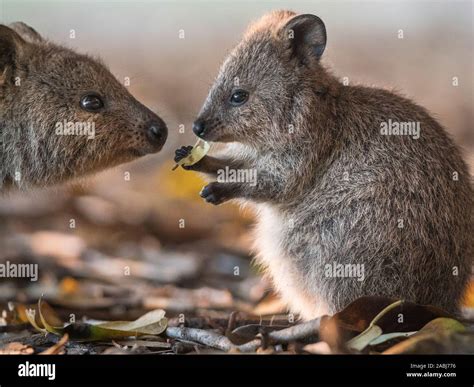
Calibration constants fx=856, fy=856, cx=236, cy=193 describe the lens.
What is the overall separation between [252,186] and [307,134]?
453 millimetres

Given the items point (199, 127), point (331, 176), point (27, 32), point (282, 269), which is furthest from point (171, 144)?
point (331, 176)

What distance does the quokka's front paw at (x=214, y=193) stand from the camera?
509cm

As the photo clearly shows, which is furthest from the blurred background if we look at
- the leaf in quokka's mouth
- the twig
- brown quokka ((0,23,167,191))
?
the twig

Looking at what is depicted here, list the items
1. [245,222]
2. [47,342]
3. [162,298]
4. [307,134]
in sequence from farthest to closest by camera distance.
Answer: [245,222] → [162,298] → [307,134] → [47,342]

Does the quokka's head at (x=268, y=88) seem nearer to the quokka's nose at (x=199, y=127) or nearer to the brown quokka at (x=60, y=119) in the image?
the quokka's nose at (x=199, y=127)

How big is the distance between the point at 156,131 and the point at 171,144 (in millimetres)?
891

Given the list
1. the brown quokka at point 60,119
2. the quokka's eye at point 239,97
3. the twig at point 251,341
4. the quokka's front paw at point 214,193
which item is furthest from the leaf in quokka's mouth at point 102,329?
the quokka's eye at point 239,97

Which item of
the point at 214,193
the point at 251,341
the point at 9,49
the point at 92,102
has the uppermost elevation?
the point at 9,49

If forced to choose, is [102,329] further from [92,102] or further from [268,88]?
[268,88]

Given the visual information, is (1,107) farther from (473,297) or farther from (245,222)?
(473,297)

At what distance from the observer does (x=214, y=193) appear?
201 inches

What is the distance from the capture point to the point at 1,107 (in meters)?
5.09

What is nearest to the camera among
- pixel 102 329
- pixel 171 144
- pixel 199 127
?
pixel 102 329

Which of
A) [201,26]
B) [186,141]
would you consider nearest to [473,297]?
[186,141]
